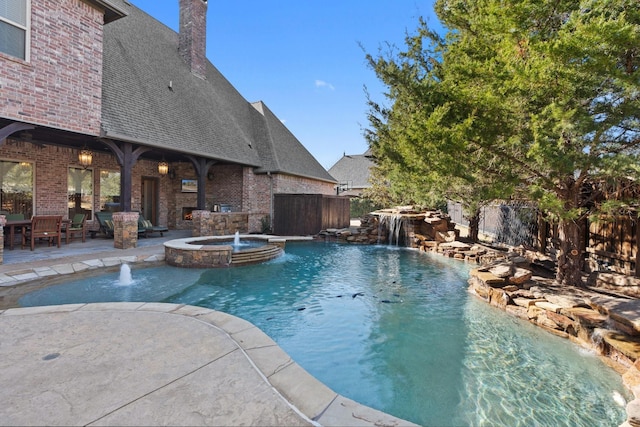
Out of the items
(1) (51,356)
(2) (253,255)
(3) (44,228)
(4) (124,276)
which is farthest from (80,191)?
(1) (51,356)

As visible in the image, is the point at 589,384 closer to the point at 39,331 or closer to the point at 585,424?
the point at 585,424

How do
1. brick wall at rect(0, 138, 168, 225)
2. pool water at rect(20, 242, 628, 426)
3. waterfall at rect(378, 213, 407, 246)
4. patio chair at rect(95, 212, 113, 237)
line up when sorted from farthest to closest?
waterfall at rect(378, 213, 407, 246), patio chair at rect(95, 212, 113, 237), brick wall at rect(0, 138, 168, 225), pool water at rect(20, 242, 628, 426)

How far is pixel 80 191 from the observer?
11297 mm

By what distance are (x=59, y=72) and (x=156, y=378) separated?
340 inches

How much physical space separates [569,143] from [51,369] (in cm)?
691

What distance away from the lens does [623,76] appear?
383cm

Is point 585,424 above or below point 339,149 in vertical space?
below

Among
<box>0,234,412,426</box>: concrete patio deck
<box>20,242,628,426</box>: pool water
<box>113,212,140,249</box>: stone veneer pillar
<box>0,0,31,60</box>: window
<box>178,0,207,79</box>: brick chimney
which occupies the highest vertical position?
<box>178,0,207,79</box>: brick chimney

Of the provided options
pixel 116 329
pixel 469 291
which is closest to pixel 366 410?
pixel 116 329

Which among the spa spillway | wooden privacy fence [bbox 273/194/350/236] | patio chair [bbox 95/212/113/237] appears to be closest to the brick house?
wooden privacy fence [bbox 273/194/350/236]

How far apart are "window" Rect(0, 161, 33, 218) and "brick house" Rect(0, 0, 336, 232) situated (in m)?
0.02

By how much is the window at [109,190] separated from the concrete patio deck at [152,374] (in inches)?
365

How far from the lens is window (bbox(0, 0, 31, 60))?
6.62 meters

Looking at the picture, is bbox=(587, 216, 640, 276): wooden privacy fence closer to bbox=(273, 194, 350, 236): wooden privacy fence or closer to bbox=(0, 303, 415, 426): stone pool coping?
bbox=(0, 303, 415, 426): stone pool coping
